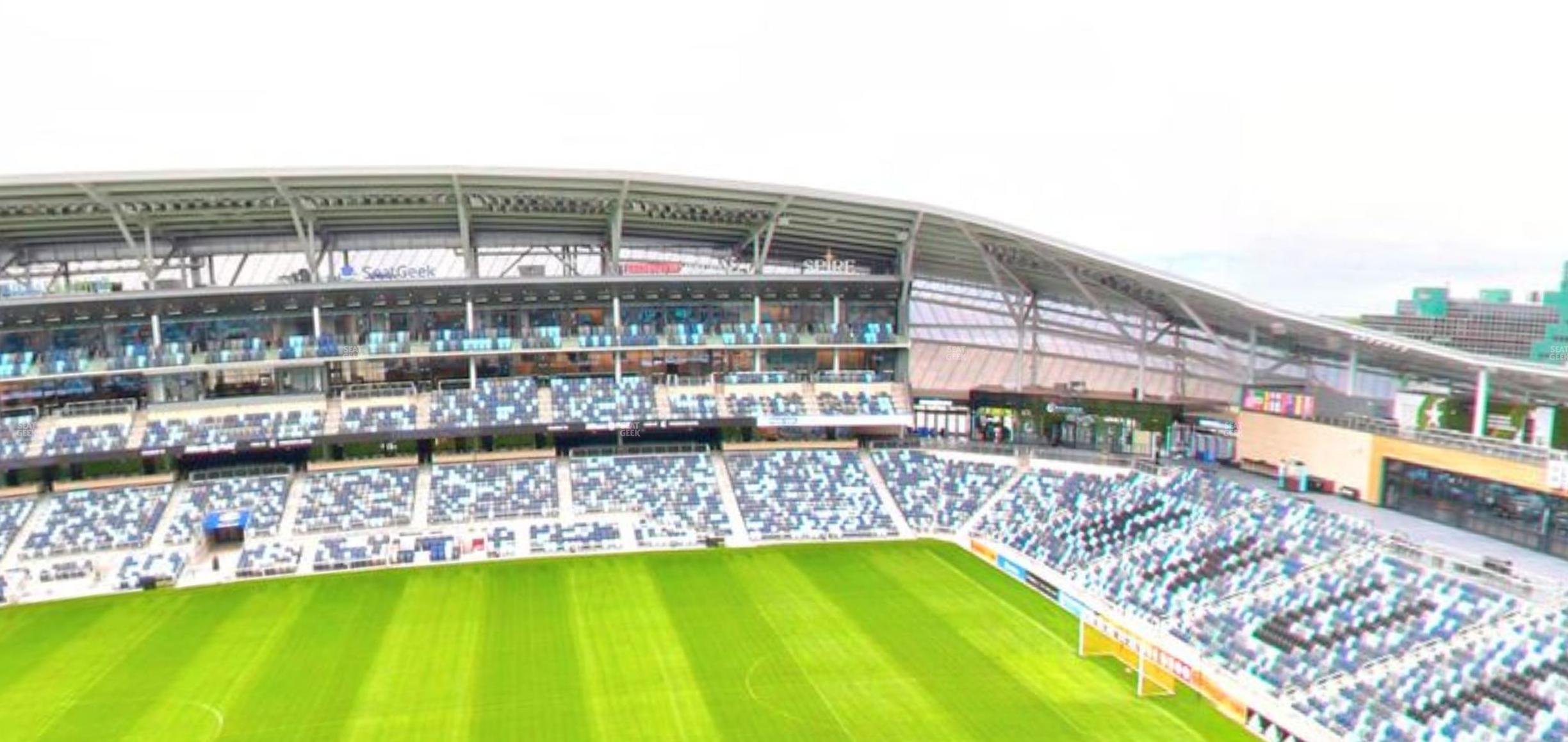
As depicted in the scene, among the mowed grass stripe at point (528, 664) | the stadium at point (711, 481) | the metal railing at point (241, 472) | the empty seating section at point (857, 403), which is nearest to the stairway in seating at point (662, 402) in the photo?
the stadium at point (711, 481)

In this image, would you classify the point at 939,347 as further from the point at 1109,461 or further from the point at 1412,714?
the point at 1412,714

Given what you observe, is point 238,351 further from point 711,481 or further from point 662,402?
point 711,481

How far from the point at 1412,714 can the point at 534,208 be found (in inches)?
1669

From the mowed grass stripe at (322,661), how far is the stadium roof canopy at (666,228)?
1854cm

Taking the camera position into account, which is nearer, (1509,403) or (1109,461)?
(1509,403)

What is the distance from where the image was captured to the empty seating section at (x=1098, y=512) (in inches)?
1532

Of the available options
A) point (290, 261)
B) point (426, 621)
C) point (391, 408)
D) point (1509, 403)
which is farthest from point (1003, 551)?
point (290, 261)

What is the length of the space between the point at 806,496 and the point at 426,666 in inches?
894

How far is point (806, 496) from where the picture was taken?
157 feet

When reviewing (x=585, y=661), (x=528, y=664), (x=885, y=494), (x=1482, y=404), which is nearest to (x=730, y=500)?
(x=885, y=494)

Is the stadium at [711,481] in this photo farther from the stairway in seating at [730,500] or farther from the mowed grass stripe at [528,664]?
the stairway in seating at [730,500]

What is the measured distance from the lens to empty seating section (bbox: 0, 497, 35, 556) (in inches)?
1598

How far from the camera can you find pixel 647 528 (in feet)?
145

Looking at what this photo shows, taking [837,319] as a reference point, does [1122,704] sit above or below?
below
